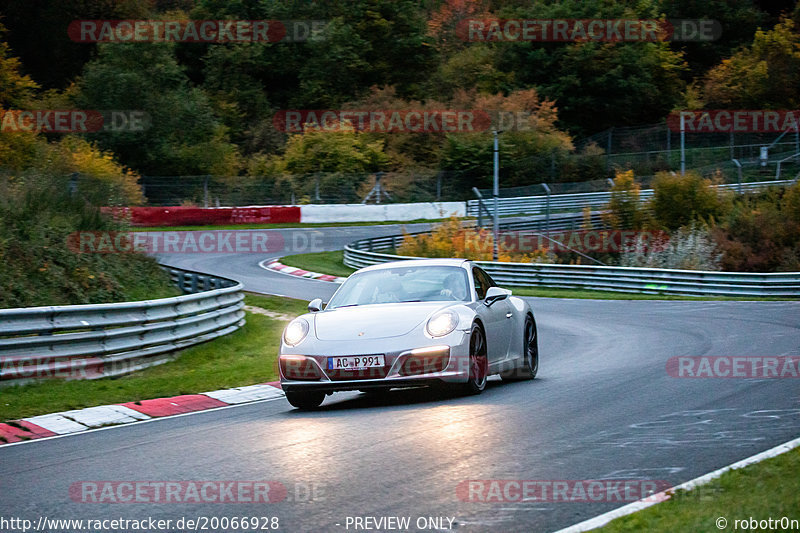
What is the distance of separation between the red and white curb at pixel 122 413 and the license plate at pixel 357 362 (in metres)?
1.94

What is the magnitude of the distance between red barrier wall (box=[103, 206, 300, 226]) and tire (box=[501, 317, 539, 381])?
35.0m

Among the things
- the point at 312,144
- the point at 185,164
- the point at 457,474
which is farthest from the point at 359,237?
the point at 457,474

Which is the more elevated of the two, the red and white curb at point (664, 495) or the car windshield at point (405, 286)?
the car windshield at point (405, 286)

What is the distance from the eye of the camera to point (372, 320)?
9703 millimetres

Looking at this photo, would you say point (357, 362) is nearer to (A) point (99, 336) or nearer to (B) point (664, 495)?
(B) point (664, 495)

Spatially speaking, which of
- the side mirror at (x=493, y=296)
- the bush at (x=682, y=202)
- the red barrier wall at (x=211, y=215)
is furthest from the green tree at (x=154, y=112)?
the side mirror at (x=493, y=296)

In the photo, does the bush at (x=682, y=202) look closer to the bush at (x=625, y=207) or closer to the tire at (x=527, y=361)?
the bush at (x=625, y=207)

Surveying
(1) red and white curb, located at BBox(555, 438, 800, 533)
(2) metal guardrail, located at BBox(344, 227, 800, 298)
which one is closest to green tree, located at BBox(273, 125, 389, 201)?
(2) metal guardrail, located at BBox(344, 227, 800, 298)

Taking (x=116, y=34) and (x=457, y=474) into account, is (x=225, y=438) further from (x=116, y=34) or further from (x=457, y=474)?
(x=116, y=34)

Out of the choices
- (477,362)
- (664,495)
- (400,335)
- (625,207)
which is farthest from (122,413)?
(625,207)

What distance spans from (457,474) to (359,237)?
3902 cm

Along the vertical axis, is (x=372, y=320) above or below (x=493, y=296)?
below

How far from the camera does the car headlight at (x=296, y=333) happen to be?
32.1ft

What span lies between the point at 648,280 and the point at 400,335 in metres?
19.6
